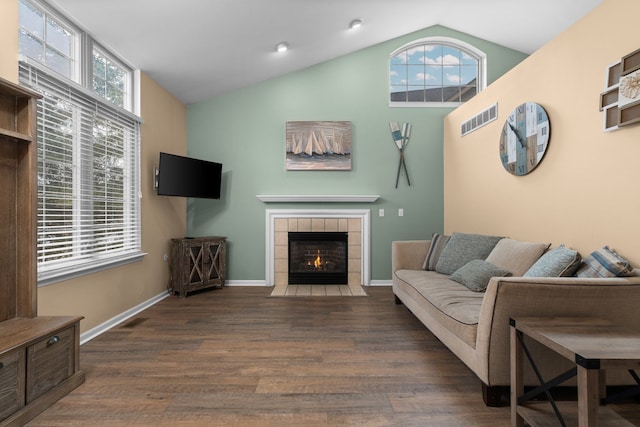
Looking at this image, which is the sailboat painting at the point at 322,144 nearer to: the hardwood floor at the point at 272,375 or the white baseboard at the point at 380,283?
the white baseboard at the point at 380,283

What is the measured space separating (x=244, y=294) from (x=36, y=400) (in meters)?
2.62

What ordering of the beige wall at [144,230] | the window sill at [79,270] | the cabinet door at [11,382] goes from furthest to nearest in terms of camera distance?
the window sill at [79,270]
the beige wall at [144,230]
the cabinet door at [11,382]

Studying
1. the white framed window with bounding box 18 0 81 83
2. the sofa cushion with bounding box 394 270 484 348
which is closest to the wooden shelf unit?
the white framed window with bounding box 18 0 81 83

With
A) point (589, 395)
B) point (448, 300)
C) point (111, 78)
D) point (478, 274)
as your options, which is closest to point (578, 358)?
point (589, 395)

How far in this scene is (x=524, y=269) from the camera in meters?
2.54

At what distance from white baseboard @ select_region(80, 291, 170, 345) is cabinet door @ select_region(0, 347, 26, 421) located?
113 centimetres

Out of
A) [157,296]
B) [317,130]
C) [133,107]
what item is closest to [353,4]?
[317,130]

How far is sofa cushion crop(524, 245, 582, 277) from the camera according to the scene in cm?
204

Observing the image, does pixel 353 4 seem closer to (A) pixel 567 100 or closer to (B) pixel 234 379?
(A) pixel 567 100

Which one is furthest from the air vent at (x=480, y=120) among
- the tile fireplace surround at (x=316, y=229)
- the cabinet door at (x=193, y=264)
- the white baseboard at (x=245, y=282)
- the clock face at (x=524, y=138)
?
the cabinet door at (x=193, y=264)

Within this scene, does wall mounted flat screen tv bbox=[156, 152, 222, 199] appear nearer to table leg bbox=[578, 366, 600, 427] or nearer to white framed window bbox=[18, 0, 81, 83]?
white framed window bbox=[18, 0, 81, 83]

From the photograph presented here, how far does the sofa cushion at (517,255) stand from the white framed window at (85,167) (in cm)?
340

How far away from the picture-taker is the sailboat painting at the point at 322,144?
478 centimetres

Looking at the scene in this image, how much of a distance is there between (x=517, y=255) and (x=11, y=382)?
324 cm
